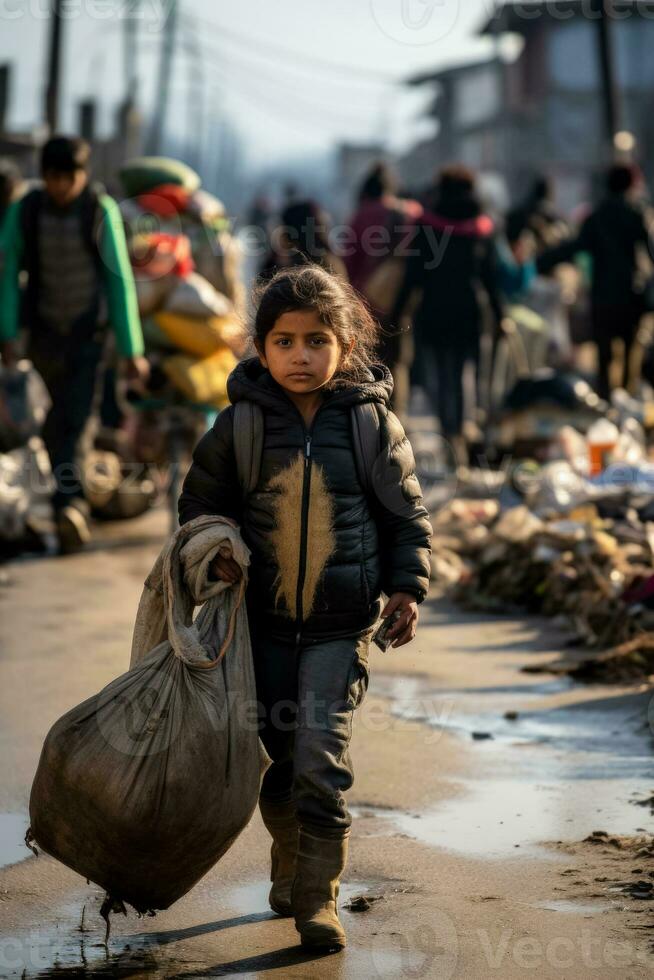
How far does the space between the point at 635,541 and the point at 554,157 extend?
160ft

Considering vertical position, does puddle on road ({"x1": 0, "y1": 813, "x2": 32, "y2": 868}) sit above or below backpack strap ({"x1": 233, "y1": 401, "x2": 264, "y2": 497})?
below

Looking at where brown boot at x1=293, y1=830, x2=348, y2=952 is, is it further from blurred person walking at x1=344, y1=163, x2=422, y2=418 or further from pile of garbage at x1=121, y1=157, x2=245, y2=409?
blurred person walking at x1=344, y1=163, x2=422, y2=418

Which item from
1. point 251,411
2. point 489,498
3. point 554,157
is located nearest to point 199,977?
point 251,411

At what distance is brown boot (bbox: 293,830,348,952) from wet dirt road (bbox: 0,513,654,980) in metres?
0.05

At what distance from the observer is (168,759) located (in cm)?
361

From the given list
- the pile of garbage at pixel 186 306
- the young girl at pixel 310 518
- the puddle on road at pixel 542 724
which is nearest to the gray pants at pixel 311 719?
the young girl at pixel 310 518

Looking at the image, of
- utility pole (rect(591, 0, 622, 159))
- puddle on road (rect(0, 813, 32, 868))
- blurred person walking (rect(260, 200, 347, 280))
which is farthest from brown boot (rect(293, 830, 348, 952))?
utility pole (rect(591, 0, 622, 159))

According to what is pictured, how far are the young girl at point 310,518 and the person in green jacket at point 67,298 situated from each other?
5479 millimetres

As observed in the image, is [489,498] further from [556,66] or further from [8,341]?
[556,66]

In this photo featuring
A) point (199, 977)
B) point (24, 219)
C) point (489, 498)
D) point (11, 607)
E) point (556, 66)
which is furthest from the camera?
point (556, 66)

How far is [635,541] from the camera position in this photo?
8.38m

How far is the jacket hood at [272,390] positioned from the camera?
391 centimetres

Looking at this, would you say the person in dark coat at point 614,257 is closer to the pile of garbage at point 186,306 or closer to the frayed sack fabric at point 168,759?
the pile of garbage at point 186,306

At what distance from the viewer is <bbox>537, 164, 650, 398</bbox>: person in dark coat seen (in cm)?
1376
